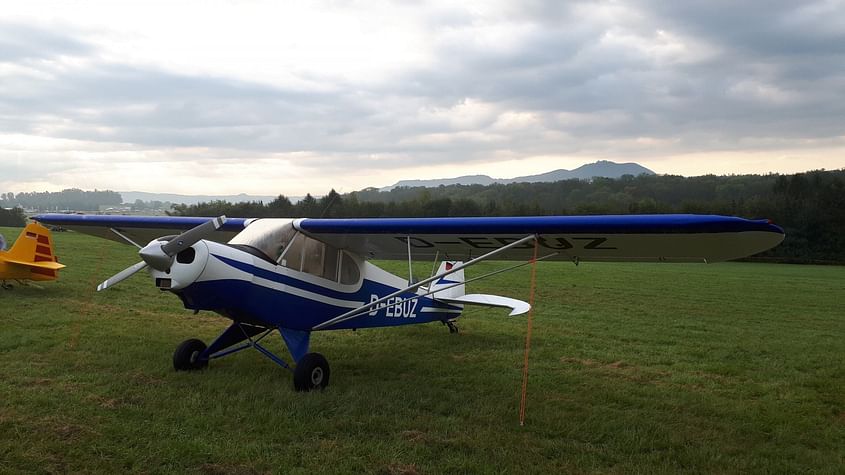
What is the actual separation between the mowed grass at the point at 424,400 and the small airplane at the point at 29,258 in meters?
1.12

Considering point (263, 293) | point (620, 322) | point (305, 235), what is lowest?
point (620, 322)

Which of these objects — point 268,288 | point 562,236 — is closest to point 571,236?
point 562,236

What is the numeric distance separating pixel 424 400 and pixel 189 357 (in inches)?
115

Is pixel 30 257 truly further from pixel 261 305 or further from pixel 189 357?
pixel 261 305

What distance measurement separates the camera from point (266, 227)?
6512 millimetres

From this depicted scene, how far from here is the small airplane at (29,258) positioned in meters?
11.6

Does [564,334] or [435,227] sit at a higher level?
[435,227]

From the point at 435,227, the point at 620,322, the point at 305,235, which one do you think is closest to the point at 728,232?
the point at 435,227

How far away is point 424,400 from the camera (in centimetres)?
565

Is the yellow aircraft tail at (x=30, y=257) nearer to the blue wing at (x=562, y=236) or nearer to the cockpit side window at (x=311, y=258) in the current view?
the blue wing at (x=562, y=236)

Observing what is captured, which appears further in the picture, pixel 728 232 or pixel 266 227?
pixel 266 227

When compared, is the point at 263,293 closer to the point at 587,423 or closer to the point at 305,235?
the point at 305,235

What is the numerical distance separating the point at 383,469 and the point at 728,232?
11.7 ft

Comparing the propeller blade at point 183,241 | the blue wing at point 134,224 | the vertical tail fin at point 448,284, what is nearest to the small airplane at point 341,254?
the propeller blade at point 183,241
